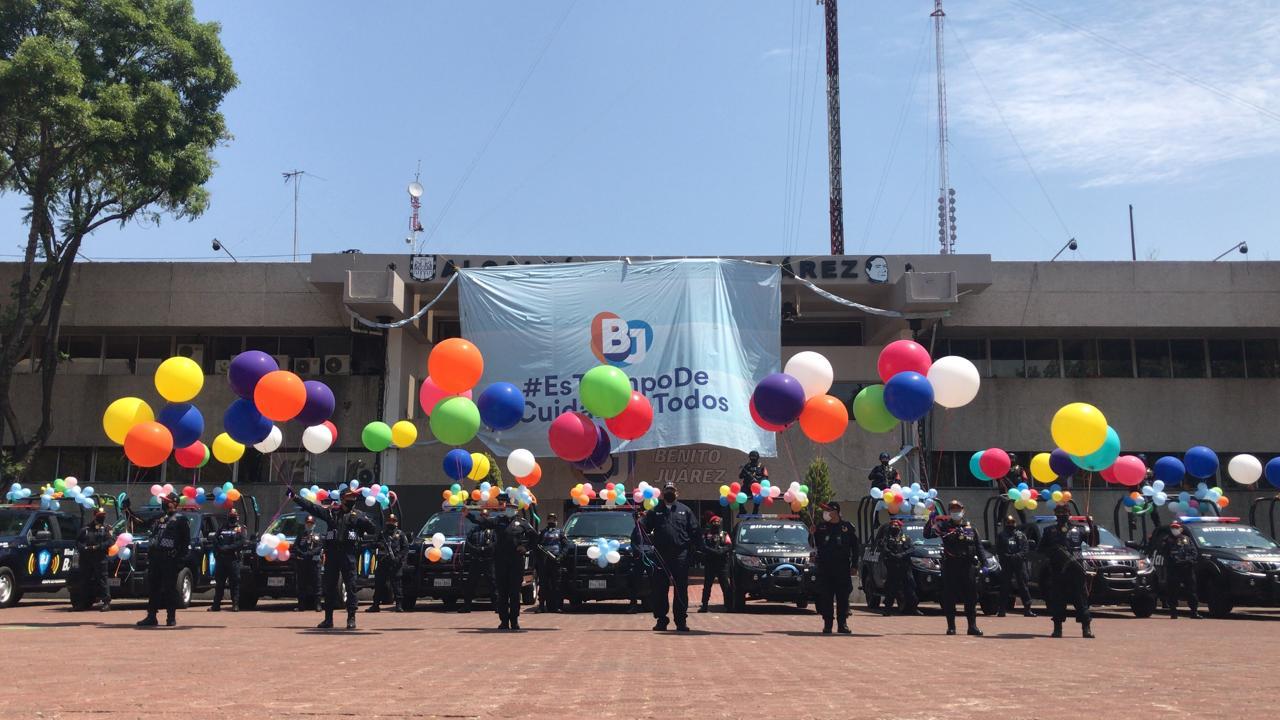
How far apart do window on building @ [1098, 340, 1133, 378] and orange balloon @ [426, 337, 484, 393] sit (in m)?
23.1

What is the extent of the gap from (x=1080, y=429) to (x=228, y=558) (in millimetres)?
13880

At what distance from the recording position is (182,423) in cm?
1593

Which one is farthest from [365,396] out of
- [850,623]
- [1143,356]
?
[1143,356]

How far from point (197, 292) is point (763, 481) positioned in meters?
19.4

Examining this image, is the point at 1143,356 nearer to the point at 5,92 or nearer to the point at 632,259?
the point at 632,259

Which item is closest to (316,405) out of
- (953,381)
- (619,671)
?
(619,671)

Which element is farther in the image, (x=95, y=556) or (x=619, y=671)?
(x=95, y=556)

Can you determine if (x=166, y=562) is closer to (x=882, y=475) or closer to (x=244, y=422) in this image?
(x=244, y=422)

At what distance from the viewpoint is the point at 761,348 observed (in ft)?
87.3

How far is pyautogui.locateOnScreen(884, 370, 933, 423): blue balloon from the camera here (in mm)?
14922

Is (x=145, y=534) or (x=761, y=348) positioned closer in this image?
(x=145, y=534)

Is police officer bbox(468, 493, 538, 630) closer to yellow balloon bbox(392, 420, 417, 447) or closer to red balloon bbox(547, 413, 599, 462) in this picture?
red balloon bbox(547, 413, 599, 462)

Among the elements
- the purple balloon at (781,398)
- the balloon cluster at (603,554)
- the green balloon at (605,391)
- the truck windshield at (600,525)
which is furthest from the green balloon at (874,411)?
the balloon cluster at (603,554)

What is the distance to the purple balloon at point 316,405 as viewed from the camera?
48.6 ft
